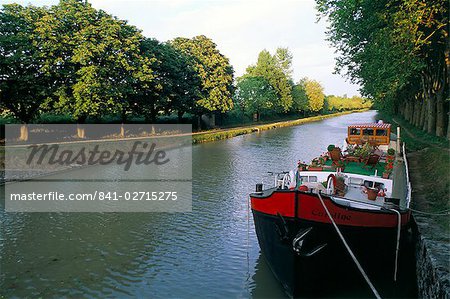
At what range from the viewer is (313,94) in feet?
459

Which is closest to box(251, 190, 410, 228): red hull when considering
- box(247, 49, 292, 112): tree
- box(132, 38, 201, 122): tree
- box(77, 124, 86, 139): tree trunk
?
box(77, 124, 86, 139): tree trunk

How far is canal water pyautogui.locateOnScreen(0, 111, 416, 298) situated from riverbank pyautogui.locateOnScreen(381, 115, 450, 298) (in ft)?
14.4

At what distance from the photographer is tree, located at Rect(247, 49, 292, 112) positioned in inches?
4230

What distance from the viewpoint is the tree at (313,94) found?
449 ft

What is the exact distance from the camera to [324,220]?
36.7 feet

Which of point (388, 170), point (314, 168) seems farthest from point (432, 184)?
point (314, 168)

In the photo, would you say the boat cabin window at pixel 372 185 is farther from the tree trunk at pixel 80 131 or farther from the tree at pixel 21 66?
the tree trunk at pixel 80 131

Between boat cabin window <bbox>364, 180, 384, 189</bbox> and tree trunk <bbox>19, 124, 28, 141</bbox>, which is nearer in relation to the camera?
boat cabin window <bbox>364, 180, 384, 189</bbox>

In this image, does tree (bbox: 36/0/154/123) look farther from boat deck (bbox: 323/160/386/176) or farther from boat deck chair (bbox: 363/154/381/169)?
boat deck chair (bbox: 363/154/381/169)

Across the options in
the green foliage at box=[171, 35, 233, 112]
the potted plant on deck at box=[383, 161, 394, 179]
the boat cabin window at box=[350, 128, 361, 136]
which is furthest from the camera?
the green foliage at box=[171, 35, 233, 112]

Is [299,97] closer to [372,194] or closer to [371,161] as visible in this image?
[371,161]

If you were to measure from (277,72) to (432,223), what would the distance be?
99.0 metres

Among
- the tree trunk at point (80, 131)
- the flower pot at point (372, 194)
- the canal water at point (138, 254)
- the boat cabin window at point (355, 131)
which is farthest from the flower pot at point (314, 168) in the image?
the tree trunk at point (80, 131)

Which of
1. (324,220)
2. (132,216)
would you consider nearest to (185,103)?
(132,216)
